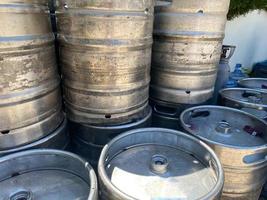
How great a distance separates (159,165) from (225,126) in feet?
1.98

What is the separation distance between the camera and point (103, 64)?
3.69ft

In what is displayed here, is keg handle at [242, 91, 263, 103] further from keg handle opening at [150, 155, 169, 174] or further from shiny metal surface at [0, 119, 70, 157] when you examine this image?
shiny metal surface at [0, 119, 70, 157]

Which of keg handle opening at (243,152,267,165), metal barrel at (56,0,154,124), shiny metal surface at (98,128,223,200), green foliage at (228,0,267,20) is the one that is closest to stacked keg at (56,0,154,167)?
metal barrel at (56,0,154,124)

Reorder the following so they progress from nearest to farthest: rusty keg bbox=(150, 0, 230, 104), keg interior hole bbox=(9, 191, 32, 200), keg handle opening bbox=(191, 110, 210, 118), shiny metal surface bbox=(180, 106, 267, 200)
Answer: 1. keg interior hole bbox=(9, 191, 32, 200)
2. shiny metal surface bbox=(180, 106, 267, 200)
3. rusty keg bbox=(150, 0, 230, 104)
4. keg handle opening bbox=(191, 110, 210, 118)

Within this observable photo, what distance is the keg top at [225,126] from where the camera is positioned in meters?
1.34

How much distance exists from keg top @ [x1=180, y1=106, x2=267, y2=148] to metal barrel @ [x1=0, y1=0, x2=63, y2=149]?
728mm

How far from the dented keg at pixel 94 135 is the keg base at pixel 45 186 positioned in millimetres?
330

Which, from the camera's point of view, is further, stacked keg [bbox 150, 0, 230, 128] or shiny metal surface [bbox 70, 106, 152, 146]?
stacked keg [bbox 150, 0, 230, 128]

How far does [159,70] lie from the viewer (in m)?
1.63

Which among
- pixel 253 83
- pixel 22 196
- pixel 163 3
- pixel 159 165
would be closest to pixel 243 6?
pixel 253 83

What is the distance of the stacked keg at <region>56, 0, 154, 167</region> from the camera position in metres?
1.05

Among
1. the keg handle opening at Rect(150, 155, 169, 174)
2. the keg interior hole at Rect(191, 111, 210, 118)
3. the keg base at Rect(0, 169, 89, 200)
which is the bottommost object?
the keg interior hole at Rect(191, 111, 210, 118)

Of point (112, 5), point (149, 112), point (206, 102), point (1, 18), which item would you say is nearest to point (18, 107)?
point (1, 18)

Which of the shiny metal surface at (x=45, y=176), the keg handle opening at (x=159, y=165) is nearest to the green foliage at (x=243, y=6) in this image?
the keg handle opening at (x=159, y=165)
